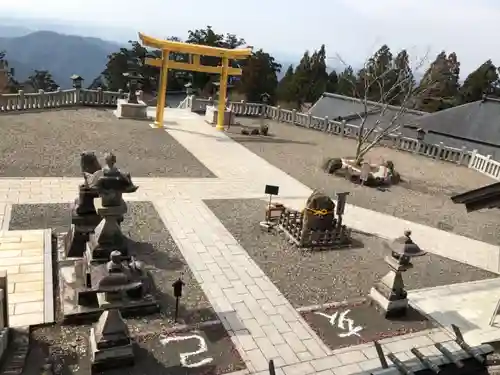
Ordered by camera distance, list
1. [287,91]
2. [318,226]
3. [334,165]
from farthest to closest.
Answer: [287,91], [334,165], [318,226]

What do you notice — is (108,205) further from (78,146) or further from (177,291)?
(78,146)

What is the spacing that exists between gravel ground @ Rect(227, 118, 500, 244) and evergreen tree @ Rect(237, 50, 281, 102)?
54.3 ft

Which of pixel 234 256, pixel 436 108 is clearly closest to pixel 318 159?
pixel 234 256

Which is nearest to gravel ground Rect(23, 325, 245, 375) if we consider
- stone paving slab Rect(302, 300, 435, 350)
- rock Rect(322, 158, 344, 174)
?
stone paving slab Rect(302, 300, 435, 350)

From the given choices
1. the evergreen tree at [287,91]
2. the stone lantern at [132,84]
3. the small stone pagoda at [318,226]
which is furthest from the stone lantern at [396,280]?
the evergreen tree at [287,91]

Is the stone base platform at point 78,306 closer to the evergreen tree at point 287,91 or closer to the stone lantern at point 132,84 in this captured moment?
the stone lantern at point 132,84

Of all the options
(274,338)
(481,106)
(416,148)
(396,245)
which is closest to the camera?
(274,338)

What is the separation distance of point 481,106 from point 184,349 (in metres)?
27.1

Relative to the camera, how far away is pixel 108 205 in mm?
8312

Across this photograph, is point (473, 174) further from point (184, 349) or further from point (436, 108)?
point (436, 108)

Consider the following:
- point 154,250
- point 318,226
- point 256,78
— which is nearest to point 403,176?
point 318,226

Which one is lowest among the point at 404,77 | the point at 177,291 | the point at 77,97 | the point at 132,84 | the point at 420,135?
the point at 177,291

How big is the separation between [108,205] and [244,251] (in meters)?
4.29

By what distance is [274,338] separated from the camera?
810cm
